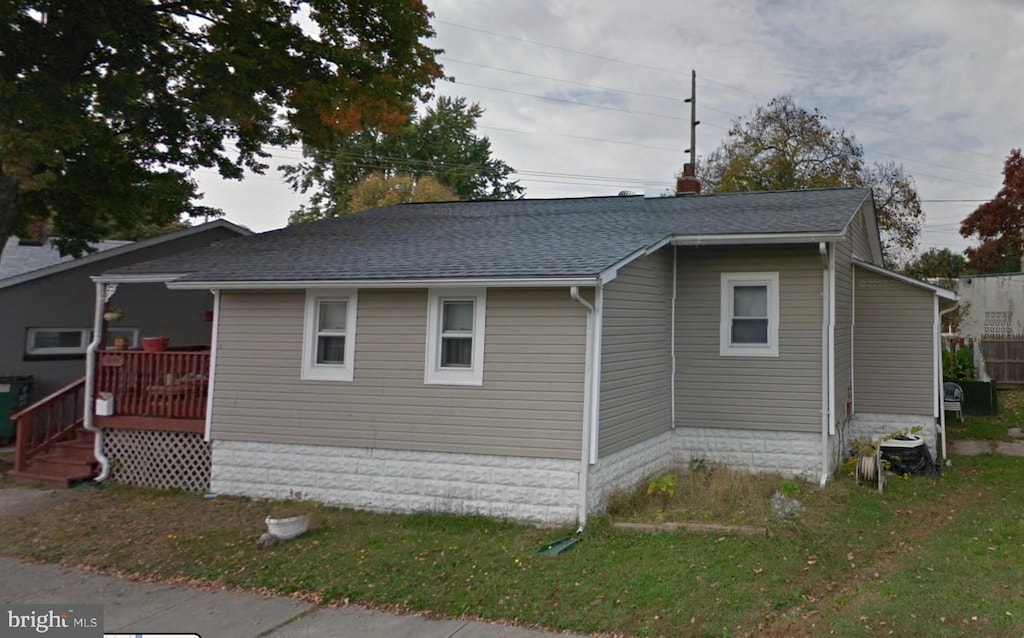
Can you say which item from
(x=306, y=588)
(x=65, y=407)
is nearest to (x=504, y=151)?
(x=65, y=407)

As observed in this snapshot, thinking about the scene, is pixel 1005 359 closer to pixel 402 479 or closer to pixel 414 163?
pixel 402 479

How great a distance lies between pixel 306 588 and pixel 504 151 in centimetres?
3519

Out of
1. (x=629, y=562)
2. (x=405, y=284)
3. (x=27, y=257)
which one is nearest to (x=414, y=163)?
(x=27, y=257)

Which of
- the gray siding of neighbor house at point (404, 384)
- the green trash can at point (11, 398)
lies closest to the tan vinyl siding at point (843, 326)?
the gray siding of neighbor house at point (404, 384)

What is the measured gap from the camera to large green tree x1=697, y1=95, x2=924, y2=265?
2491 cm

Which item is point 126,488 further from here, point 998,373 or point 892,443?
point 998,373

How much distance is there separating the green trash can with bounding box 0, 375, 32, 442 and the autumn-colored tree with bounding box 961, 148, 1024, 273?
112 ft

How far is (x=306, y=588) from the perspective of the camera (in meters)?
6.05

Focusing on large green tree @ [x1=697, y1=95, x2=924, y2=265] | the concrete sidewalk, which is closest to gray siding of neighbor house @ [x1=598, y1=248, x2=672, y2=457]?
the concrete sidewalk

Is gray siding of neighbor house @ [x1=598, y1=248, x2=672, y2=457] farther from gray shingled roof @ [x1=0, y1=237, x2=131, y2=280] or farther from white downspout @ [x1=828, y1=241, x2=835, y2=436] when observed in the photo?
gray shingled roof @ [x1=0, y1=237, x2=131, y2=280]

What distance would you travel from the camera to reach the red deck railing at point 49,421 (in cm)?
1027

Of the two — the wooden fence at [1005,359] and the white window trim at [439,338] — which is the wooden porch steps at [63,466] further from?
the wooden fence at [1005,359]

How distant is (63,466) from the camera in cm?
1018

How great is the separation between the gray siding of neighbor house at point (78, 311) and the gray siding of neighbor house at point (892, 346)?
13.6 m
